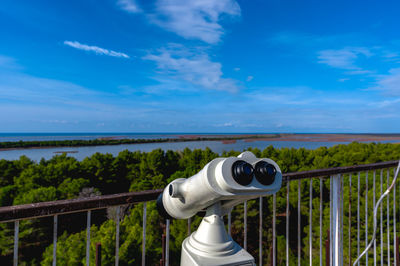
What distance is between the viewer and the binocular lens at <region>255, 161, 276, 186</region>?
801mm

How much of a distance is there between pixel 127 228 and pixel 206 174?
12.6 meters

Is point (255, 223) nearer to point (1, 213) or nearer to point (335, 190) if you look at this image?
point (335, 190)

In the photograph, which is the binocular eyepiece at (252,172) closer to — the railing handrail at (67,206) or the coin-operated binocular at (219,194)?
the coin-operated binocular at (219,194)

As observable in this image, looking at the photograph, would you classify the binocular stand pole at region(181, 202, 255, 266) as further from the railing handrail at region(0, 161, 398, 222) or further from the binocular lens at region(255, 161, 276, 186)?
the railing handrail at region(0, 161, 398, 222)

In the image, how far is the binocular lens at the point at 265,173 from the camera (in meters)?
0.80

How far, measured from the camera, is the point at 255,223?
1675cm

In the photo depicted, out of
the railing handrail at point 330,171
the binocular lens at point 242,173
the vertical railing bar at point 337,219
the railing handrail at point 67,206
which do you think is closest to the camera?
the binocular lens at point 242,173

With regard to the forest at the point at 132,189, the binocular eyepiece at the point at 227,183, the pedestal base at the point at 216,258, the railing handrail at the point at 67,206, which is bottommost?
the forest at the point at 132,189

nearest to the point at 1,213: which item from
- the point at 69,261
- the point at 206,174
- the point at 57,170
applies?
the point at 206,174

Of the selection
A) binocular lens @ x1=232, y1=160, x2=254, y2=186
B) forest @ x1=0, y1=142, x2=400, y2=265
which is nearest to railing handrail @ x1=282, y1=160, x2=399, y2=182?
binocular lens @ x1=232, y1=160, x2=254, y2=186

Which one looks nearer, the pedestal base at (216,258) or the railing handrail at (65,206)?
the pedestal base at (216,258)

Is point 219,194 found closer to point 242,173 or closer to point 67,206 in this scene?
point 242,173

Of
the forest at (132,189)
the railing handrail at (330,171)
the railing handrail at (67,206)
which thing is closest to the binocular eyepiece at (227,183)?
the railing handrail at (67,206)

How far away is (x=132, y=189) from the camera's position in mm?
20250
